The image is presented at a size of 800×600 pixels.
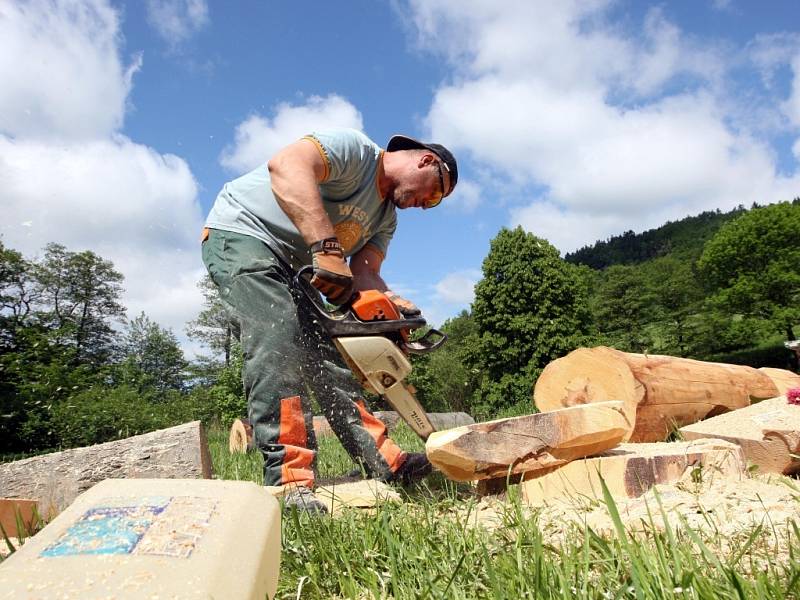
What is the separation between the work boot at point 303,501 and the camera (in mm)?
2051

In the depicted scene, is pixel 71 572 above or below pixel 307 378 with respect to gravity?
below

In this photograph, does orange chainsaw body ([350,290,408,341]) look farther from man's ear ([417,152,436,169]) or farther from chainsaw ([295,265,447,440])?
man's ear ([417,152,436,169])

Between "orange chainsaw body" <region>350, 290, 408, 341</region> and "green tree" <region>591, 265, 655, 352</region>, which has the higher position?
"green tree" <region>591, 265, 655, 352</region>

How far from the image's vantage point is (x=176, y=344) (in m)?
25.1

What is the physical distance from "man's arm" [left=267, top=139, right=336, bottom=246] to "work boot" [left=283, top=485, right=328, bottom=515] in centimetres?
107

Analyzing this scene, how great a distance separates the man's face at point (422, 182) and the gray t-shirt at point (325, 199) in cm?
14

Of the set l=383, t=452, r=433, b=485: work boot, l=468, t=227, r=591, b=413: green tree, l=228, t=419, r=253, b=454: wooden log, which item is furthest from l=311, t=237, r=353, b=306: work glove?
l=468, t=227, r=591, b=413: green tree

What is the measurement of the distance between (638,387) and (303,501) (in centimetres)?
242

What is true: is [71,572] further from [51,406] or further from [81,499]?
[51,406]

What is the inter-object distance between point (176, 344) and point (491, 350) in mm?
14406

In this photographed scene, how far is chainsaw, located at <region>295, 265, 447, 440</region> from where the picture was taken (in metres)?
2.45

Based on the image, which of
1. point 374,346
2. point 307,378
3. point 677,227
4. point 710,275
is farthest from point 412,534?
point 677,227

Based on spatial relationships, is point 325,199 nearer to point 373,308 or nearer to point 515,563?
point 373,308

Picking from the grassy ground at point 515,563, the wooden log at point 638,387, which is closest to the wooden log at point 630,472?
the grassy ground at point 515,563
